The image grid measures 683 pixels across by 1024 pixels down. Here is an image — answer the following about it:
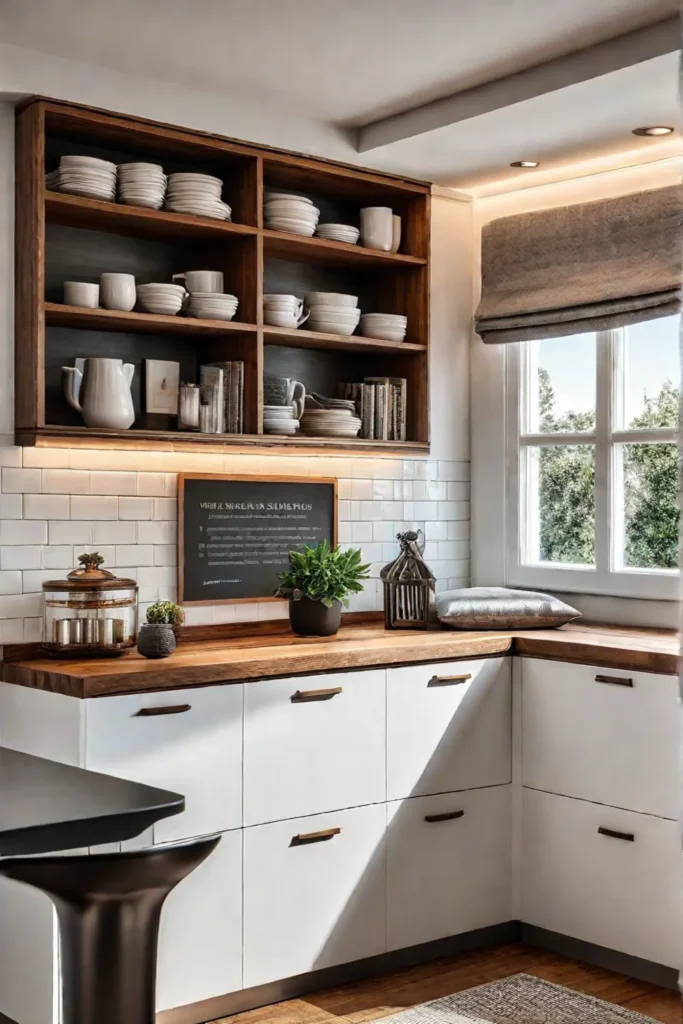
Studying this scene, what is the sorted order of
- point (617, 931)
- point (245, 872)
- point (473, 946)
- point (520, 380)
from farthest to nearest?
point (520, 380), point (473, 946), point (617, 931), point (245, 872)

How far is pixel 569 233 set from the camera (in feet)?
14.7

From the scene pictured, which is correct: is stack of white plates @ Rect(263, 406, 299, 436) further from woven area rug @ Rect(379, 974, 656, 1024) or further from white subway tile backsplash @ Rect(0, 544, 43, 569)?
woven area rug @ Rect(379, 974, 656, 1024)

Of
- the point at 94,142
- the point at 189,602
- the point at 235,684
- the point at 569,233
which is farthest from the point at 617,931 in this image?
the point at 94,142

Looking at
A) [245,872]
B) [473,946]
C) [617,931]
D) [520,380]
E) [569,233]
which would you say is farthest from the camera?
[520,380]

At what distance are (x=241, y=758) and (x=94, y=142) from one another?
1.96 meters

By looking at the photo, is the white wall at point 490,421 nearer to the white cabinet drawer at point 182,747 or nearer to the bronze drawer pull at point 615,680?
the bronze drawer pull at point 615,680

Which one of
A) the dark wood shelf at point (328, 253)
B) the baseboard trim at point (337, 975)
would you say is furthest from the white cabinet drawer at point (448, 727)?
the dark wood shelf at point (328, 253)

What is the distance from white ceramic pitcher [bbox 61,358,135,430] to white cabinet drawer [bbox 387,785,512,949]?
1444 millimetres

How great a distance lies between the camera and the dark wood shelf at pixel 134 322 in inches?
146

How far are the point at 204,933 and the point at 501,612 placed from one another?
1465 millimetres

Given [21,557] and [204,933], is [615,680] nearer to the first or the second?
[204,933]

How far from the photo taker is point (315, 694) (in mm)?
3602

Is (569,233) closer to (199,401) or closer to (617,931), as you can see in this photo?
(199,401)

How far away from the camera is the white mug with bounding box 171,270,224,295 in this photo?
4004 mm
